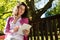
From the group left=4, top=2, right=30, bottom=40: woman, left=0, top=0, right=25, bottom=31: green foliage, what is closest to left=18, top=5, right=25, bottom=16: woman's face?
left=4, top=2, right=30, bottom=40: woman

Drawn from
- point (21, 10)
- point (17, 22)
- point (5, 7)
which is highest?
point (5, 7)

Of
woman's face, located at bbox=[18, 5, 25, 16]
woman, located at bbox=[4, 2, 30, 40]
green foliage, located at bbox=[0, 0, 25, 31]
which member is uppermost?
green foliage, located at bbox=[0, 0, 25, 31]

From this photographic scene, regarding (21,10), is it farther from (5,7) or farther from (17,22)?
(5,7)

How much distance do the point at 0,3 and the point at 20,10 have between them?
12.9 ft

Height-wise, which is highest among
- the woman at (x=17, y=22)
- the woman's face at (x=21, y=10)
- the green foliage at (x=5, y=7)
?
the green foliage at (x=5, y=7)

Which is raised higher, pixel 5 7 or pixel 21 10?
pixel 5 7

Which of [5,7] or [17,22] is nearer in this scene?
[17,22]

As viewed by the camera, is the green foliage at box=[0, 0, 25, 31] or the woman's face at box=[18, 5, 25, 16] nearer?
the woman's face at box=[18, 5, 25, 16]

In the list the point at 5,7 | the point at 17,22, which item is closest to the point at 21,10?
the point at 17,22

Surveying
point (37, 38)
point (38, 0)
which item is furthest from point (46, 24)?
point (38, 0)

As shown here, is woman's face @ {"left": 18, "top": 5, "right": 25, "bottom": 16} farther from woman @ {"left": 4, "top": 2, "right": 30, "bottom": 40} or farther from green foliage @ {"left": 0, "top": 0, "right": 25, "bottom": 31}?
green foliage @ {"left": 0, "top": 0, "right": 25, "bottom": 31}

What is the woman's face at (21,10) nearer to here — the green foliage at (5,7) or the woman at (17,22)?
the woman at (17,22)

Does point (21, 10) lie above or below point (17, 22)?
above

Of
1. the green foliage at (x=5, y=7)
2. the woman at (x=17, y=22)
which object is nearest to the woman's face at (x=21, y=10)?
the woman at (x=17, y=22)
